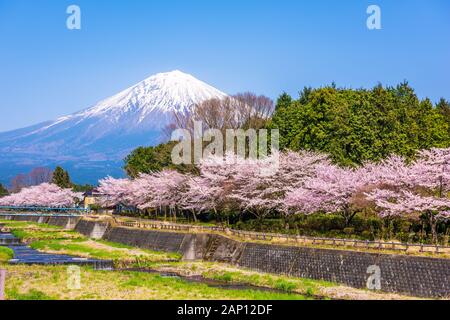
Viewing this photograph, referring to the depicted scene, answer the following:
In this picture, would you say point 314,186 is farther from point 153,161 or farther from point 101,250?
point 153,161

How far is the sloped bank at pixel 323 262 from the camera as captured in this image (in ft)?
82.4

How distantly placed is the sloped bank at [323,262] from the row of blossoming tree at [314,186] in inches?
194

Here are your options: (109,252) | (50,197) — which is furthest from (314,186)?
(50,197)

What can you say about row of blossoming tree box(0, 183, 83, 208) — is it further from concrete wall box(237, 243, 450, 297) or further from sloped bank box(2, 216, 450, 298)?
concrete wall box(237, 243, 450, 297)

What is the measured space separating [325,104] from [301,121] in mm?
2853

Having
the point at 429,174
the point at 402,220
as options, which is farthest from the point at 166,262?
the point at 429,174

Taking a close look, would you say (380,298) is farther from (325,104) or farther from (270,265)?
(325,104)

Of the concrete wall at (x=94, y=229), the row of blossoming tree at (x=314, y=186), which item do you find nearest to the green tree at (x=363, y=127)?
the row of blossoming tree at (x=314, y=186)

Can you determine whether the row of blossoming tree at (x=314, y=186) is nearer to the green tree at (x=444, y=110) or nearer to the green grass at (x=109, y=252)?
the green grass at (x=109, y=252)

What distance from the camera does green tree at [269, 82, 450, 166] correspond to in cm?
4488

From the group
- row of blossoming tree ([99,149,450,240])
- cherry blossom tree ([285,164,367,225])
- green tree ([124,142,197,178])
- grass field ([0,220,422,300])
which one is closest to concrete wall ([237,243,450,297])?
grass field ([0,220,422,300])
